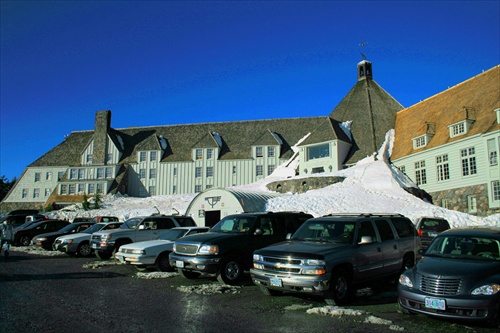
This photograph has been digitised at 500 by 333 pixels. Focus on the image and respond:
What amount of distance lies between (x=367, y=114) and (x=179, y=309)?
124 feet

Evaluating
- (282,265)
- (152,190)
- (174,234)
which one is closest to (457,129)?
(174,234)

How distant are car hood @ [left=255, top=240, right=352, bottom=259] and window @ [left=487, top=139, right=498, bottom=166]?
72.7 feet

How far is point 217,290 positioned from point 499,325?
5928mm

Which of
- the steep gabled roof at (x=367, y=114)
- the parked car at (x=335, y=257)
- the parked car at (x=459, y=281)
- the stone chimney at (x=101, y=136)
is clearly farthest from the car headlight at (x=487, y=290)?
the stone chimney at (x=101, y=136)

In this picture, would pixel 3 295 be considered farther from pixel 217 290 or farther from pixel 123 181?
pixel 123 181

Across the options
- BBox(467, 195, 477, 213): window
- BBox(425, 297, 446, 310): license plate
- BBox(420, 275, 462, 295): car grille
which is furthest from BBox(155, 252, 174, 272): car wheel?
BBox(467, 195, 477, 213): window

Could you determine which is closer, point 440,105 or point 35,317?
point 35,317

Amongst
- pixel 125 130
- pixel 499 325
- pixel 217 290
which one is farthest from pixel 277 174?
pixel 499 325

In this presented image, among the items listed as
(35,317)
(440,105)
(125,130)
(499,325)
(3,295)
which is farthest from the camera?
(125,130)

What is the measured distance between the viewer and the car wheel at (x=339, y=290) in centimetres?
816

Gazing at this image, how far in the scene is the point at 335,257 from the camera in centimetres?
836

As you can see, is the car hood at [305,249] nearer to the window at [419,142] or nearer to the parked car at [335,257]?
the parked car at [335,257]

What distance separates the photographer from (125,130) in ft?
194

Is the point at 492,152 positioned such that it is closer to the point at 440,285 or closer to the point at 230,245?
the point at 230,245
